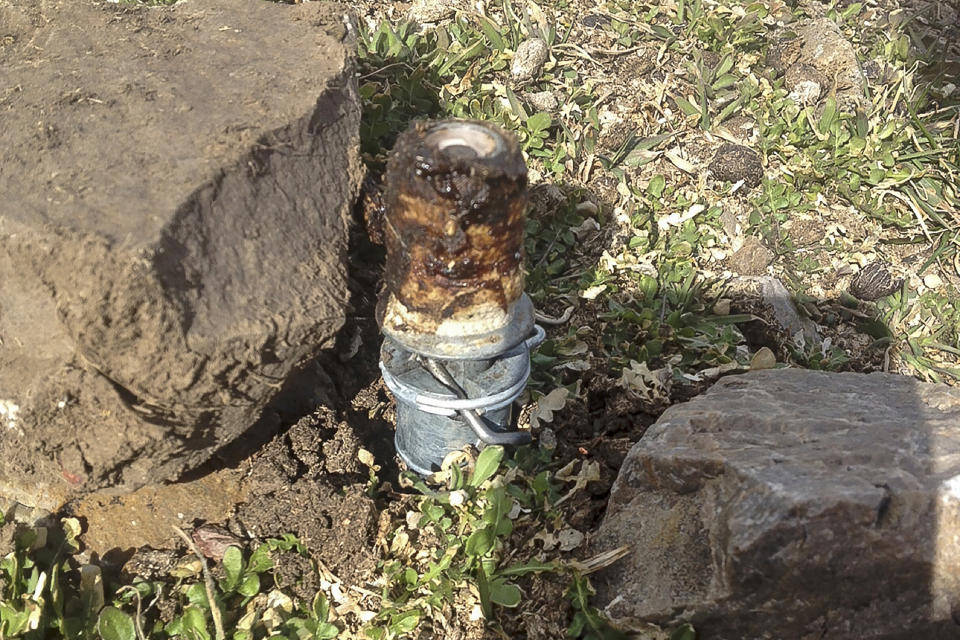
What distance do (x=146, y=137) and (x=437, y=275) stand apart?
0.83m

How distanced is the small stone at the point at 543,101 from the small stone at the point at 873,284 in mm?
1626

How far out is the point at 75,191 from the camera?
204 cm

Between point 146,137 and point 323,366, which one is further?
point 323,366

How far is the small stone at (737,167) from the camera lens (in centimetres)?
414

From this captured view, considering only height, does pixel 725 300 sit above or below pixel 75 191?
below

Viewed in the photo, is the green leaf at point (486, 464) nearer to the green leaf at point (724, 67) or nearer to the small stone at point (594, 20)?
the green leaf at point (724, 67)

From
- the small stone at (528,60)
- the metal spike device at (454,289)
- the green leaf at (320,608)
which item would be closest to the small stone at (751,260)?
the small stone at (528,60)

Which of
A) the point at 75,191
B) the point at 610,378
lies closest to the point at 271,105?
the point at 75,191

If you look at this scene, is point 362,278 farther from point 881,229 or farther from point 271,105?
point 881,229

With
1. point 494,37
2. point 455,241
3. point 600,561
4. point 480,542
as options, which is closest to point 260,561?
point 480,542

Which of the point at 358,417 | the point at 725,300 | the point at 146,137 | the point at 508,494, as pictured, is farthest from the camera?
the point at 725,300

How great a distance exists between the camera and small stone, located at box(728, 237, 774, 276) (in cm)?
385

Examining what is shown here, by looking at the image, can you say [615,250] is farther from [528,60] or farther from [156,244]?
[156,244]

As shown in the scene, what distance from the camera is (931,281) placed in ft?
13.2
